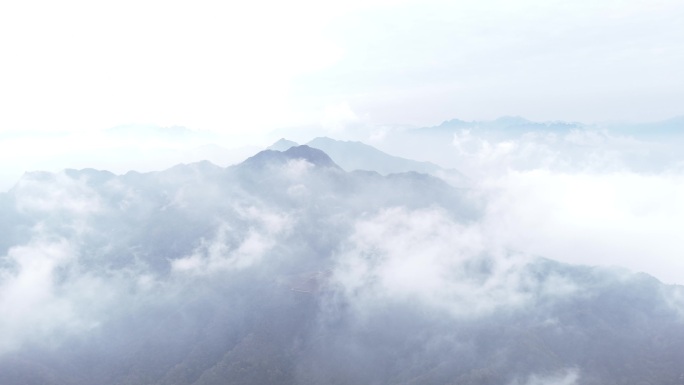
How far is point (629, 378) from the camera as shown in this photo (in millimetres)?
198875

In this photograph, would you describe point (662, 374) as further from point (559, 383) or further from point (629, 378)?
point (559, 383)

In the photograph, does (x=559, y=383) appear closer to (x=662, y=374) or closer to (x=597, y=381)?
(x=597, y=381)

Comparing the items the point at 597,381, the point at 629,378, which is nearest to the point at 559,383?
the point at 597,381

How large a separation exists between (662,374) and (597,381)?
2399cm

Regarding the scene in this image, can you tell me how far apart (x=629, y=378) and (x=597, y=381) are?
1244 cm

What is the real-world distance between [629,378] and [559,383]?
87.8ft

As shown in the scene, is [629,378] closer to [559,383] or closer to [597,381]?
[597,381]

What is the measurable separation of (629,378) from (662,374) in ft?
38.5

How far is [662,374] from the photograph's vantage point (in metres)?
196

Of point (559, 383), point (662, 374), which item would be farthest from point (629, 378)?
point (559, 383)

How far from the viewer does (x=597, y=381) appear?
199 meters

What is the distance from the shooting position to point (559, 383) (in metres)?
200

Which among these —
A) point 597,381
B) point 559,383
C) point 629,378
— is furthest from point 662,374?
point 559,383
